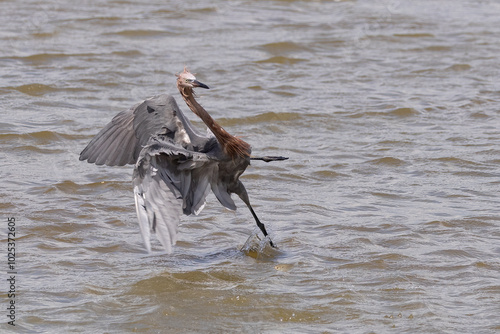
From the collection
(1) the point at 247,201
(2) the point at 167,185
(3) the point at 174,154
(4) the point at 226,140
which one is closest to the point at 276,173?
(1) the point at 247,201

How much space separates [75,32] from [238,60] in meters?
2.96

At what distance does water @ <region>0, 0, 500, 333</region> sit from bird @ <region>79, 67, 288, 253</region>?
0.62 meters

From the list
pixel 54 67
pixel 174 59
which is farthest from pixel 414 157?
pixel 54 67

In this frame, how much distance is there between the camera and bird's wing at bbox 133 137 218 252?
19.4 feet

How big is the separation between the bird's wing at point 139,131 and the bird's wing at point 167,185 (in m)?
0.21

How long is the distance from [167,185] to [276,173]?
2885 mm

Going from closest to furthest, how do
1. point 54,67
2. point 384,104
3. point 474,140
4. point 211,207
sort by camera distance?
point 211,207 < point 474,140 < point 384,104 < point 54,67

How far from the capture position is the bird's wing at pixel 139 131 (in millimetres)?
6867

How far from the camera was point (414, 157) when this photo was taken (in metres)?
9.38

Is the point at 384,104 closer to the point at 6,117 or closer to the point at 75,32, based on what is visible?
the point at 6,117

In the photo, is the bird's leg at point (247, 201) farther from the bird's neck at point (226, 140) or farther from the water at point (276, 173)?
the bird's neck at point (226, 140)

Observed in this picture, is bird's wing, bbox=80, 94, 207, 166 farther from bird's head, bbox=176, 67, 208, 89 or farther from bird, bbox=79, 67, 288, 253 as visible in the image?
bird's head, bbox=176, 67, 208, 89

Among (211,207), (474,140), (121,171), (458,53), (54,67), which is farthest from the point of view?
(458,53)

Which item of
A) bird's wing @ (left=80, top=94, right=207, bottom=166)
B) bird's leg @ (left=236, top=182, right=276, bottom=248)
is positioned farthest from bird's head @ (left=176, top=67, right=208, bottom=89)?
bird's leg @ (left=236, top=182, right=276, bottom=248)
